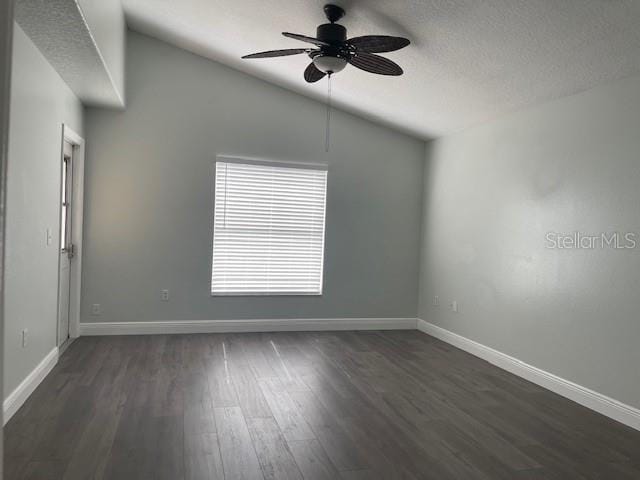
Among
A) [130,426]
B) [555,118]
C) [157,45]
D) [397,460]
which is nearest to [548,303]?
[555,118]

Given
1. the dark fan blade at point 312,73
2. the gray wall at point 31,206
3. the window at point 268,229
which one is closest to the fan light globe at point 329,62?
the dark fan blade at point 312,73

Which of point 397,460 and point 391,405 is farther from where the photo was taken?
point 391,405

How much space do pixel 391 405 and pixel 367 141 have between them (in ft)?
11.8

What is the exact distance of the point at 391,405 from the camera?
12.0 ft

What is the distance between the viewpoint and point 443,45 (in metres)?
3.80

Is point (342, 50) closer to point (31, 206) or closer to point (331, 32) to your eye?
point (331, 32)

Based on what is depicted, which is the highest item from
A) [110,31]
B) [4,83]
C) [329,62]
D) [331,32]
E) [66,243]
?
[110,31]

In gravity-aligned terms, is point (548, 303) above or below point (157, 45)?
below

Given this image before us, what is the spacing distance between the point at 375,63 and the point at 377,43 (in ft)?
1.12

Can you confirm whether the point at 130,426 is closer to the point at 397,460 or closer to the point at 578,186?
the point at 397,460

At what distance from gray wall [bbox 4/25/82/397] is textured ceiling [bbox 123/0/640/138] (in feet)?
4.87

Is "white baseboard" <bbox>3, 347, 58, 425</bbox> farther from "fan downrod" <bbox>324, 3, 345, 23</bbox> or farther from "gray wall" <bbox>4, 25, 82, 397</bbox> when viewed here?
"fan downrod" <bbox>324, 3, 345, 23</bbox>

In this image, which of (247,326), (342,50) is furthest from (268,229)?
(342,50)

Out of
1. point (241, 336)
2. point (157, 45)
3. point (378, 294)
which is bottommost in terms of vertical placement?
point (241, 336)
